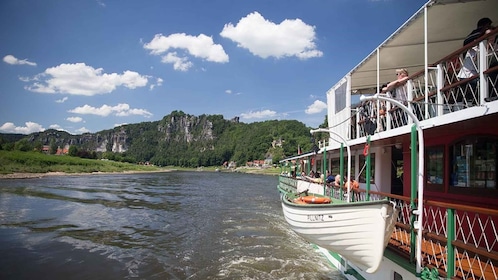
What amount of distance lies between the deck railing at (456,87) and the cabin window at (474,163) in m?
0.93

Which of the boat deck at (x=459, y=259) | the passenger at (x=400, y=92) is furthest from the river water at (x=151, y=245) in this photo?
the passenger at (x=400, y=92)

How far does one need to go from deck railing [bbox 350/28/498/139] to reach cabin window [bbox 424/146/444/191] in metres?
1.04

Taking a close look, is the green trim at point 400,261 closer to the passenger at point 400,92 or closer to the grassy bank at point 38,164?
the passenger at point 400,92

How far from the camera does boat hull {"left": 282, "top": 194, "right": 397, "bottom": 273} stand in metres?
6.21

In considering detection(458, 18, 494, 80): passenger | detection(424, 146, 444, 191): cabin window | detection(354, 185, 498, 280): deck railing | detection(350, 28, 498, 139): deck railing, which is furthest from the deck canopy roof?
detection(354, 185, 498, 280): deck railing

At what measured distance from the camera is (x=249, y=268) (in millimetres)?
11945

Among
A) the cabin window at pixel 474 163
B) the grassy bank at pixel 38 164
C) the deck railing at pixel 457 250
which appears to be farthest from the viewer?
the grassy bank at pixel 38 164

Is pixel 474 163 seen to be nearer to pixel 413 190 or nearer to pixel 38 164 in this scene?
pixel 413 190

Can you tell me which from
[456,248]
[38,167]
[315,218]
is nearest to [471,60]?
[456,248]

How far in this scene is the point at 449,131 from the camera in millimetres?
7141

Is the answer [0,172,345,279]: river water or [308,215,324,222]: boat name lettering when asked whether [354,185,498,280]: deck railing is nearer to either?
[308,215,324,222]: boat name lettering

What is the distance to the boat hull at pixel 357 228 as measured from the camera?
6.21 m

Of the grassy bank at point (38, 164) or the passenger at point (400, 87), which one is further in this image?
the grassy bank at point (38, 164)

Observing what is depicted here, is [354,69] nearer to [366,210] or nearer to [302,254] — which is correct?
[366,210]
